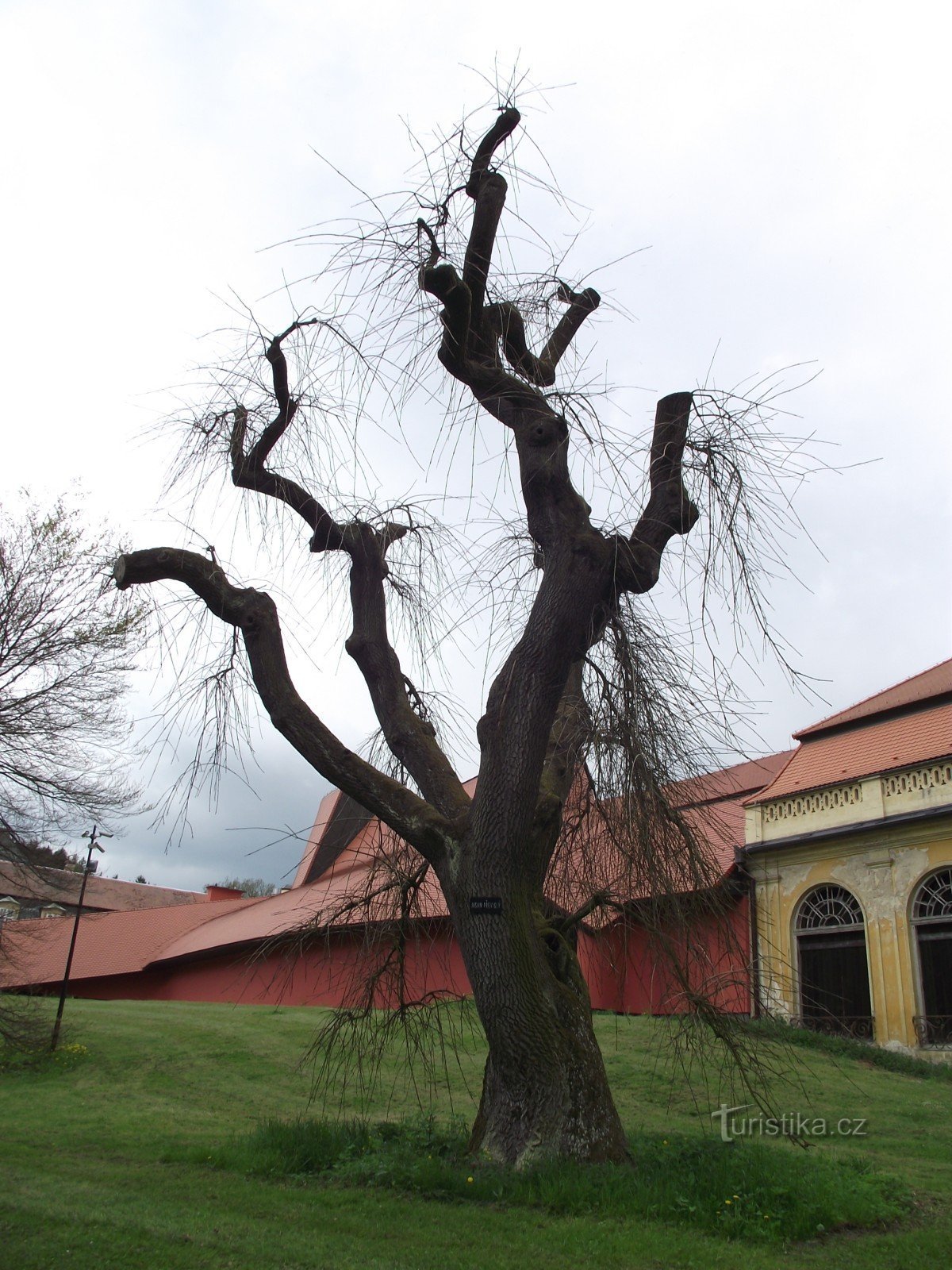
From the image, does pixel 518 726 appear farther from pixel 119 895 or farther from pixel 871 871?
pixel 119 895

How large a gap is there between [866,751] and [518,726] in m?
14.1

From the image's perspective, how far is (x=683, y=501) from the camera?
6590 millimetres

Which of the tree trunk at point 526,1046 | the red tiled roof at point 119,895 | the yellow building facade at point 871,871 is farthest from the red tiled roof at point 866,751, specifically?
the red tiled roof at point 119,895

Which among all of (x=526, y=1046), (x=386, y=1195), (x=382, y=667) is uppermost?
(x=382, y=667)

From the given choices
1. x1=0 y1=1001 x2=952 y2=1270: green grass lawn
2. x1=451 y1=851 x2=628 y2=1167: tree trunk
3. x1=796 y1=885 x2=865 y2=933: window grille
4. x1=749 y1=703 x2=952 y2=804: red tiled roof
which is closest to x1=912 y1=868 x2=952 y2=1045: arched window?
x1=796 y1=885 x2=865 y2=933: window grille

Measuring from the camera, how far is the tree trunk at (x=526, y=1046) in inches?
242

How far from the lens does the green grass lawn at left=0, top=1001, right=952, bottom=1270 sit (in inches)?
195

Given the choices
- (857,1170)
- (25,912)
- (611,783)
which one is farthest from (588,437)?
(25,912)

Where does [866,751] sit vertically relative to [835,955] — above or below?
above

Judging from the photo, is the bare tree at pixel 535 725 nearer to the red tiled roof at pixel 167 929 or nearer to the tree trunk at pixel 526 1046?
the tree trunk at pixel 526 1046

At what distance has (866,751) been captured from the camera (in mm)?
18422

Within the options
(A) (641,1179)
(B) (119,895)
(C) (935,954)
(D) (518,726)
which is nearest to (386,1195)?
(A) (641,1179)

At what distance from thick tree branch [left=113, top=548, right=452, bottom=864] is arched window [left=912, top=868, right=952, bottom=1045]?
12114 millimetres

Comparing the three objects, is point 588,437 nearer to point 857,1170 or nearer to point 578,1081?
point 578,1081
